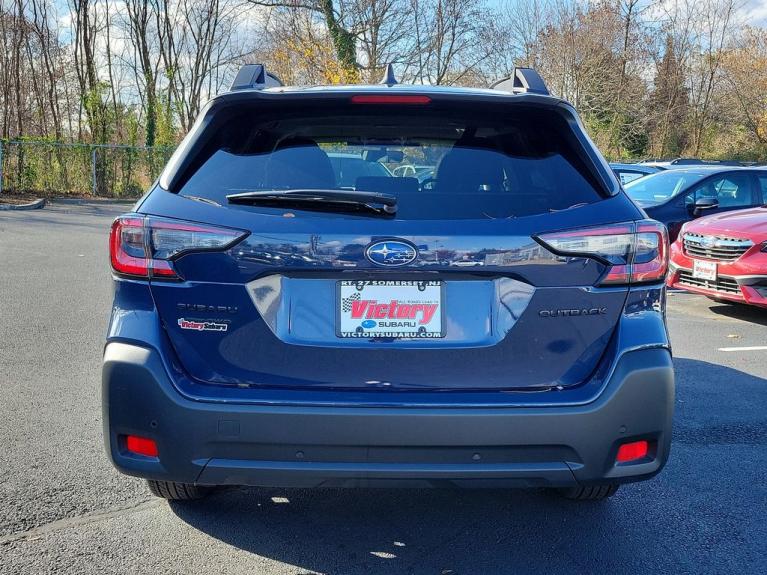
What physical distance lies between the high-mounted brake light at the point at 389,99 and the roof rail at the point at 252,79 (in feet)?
1.33

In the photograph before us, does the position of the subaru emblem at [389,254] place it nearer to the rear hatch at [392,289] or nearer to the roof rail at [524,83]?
the rear hatch at [392,289]

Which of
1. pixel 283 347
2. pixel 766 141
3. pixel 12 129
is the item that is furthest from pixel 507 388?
pixel 766 141

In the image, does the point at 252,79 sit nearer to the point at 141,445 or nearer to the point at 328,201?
the point at 328,201

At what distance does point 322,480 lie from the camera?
8.02 feet

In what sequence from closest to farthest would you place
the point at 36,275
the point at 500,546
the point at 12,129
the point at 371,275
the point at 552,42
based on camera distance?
1. the point at 371,275
2. the point at 500,546
3. the point at 36,275
4. the point at 12,129
5. the point at 552,42

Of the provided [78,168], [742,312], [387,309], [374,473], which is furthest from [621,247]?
[78,168]

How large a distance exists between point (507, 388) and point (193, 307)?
1064 mm

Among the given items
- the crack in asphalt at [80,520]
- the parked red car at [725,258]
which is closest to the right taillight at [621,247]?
the crack in asphalt at [80,520]

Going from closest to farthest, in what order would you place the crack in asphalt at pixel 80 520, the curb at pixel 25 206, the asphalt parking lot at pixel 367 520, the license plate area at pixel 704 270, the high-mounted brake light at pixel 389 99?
the high-mounted brake light at pixel 389 99 < the asphalt parking lot at pixel 367 520 < the crack in asphalt at pixel 80 520 < the license plate area at pixel 704 270 < the curb at pixel 25 206

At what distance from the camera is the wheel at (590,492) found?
3279mm

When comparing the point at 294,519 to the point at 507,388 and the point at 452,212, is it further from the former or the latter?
the point at 452,212

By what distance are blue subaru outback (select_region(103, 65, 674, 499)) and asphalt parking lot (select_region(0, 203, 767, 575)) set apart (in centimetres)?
56

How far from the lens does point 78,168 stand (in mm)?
24875

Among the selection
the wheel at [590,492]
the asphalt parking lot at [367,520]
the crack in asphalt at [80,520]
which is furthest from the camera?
the wheel at [590,492]
